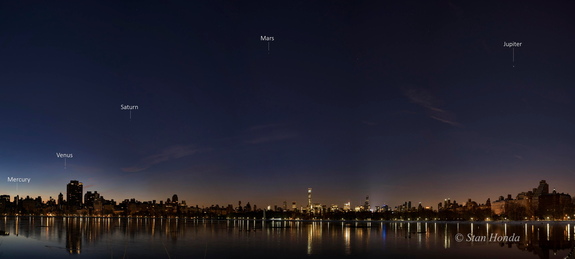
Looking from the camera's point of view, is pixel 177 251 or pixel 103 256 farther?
pixel 177 251

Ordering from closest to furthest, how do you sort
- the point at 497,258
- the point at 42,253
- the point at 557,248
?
1. the point at 497,258
2. the point at 42,253
3. the point at 557,248

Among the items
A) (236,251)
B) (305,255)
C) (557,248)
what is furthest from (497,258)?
(236,251)

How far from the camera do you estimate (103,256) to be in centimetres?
5659

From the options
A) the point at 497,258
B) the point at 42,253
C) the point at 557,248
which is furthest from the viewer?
the point at 557,248

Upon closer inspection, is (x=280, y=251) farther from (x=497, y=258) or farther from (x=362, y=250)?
(x=497, y=258)

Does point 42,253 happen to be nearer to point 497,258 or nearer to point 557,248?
point 497,258

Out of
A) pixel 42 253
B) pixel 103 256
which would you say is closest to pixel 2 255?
pixel 42 253

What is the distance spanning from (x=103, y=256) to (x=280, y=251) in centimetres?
2192

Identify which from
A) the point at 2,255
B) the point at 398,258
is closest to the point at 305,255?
the point at 398,258

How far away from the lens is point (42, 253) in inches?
2452

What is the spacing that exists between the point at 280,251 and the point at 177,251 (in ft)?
44.0

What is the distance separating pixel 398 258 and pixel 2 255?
46719 millimetres

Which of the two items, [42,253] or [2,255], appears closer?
[2,255]

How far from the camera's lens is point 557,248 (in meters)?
67.8
